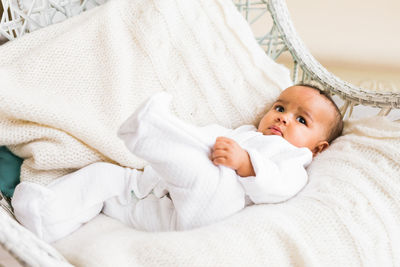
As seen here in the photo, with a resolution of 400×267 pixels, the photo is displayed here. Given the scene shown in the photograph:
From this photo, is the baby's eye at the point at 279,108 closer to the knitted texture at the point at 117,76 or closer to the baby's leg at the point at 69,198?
the knitted texture at the point at 117,76

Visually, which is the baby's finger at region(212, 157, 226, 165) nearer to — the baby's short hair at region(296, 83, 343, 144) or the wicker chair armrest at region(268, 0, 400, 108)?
the baby's short hair at region(296, 83, 343, 144)

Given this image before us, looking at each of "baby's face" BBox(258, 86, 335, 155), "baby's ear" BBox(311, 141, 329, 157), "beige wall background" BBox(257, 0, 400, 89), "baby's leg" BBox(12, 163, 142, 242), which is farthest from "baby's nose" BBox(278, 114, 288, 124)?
"beige wall background" BBox(257, 0, 400, 89)

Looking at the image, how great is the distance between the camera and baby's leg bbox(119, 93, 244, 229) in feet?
2.20

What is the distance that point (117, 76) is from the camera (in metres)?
1.03

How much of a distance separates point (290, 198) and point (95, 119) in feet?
1.46

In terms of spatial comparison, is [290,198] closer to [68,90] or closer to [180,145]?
[180,145]

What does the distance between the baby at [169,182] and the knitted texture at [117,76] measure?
0.07m

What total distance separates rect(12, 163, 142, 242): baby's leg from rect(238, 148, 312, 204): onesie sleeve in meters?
0.26

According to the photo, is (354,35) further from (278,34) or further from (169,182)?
(169,182)

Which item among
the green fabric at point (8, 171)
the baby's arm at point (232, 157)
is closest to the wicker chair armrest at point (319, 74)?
the baby's arm at point (232, 157)

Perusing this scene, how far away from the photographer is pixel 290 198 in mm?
866

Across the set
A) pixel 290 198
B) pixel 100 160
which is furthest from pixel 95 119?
pixel 290 198

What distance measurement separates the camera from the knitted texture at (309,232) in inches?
25.4

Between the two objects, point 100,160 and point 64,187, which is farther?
point 100,160
